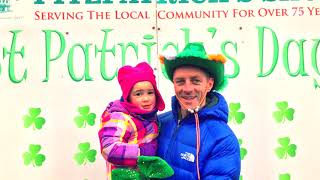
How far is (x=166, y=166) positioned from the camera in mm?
1923

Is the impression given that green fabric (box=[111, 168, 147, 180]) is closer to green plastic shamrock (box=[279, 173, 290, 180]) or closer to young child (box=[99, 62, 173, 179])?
young child (box=[99, 62, 173, 179])

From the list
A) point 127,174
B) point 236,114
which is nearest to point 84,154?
point 127,174

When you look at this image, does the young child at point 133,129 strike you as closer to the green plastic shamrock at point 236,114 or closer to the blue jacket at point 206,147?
the blue jacket at point 206,147

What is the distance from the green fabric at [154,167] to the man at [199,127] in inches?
2.3

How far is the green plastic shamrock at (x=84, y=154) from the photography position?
2326mm

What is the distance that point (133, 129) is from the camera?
198cm

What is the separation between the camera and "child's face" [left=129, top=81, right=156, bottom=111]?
2.00 m

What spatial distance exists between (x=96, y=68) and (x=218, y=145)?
0.76 m

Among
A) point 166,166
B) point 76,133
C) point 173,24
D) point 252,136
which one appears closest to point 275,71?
point 252,136

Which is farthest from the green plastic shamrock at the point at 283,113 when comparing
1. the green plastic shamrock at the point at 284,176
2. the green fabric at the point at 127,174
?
the green fabric at the point at 127,174

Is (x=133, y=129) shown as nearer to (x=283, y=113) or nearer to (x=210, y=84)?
(x=210, y=84)

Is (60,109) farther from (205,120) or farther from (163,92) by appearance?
(205,120)

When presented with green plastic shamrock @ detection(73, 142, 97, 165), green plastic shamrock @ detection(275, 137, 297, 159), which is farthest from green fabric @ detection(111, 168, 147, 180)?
green plastic shamrock @ detection(275, 137, 297, 159)

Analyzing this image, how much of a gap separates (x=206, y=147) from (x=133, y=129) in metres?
0.31
